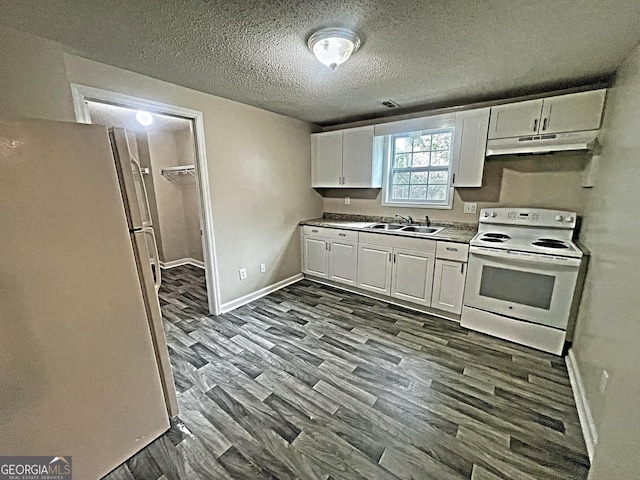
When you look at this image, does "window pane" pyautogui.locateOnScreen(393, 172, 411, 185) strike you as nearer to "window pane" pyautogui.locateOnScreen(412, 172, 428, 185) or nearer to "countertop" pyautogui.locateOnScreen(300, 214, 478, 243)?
"window pane" pyautogui.locateOnScreen(412, 172, 428, 185)

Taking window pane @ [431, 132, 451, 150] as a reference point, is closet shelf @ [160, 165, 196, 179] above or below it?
below

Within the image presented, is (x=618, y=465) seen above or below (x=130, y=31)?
below

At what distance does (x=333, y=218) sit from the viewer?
14.1 ft

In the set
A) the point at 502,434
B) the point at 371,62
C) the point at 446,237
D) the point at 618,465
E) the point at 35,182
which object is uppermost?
the point at 371,62

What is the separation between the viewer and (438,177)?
3.33m

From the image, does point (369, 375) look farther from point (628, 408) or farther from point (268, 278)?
point (268, 278)

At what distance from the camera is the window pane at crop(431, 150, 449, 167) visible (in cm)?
323

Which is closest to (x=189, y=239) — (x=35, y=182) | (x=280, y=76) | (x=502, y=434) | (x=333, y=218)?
(x=333, y=218)

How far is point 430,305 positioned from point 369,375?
1252mm

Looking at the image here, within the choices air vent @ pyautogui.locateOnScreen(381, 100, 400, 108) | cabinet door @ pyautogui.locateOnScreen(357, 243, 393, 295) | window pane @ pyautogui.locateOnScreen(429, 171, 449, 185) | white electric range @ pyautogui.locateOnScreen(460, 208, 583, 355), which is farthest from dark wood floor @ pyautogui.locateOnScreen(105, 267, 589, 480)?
air vent @ pyautogui.locateOnScreen(381, 100, 400, 108)

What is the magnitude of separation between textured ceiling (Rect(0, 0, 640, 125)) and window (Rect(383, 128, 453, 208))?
76cm

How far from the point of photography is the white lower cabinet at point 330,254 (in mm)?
3484

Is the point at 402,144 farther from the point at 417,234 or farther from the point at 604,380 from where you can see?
the point at 604,380

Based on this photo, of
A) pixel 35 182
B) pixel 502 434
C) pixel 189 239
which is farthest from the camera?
pixel 189 239
